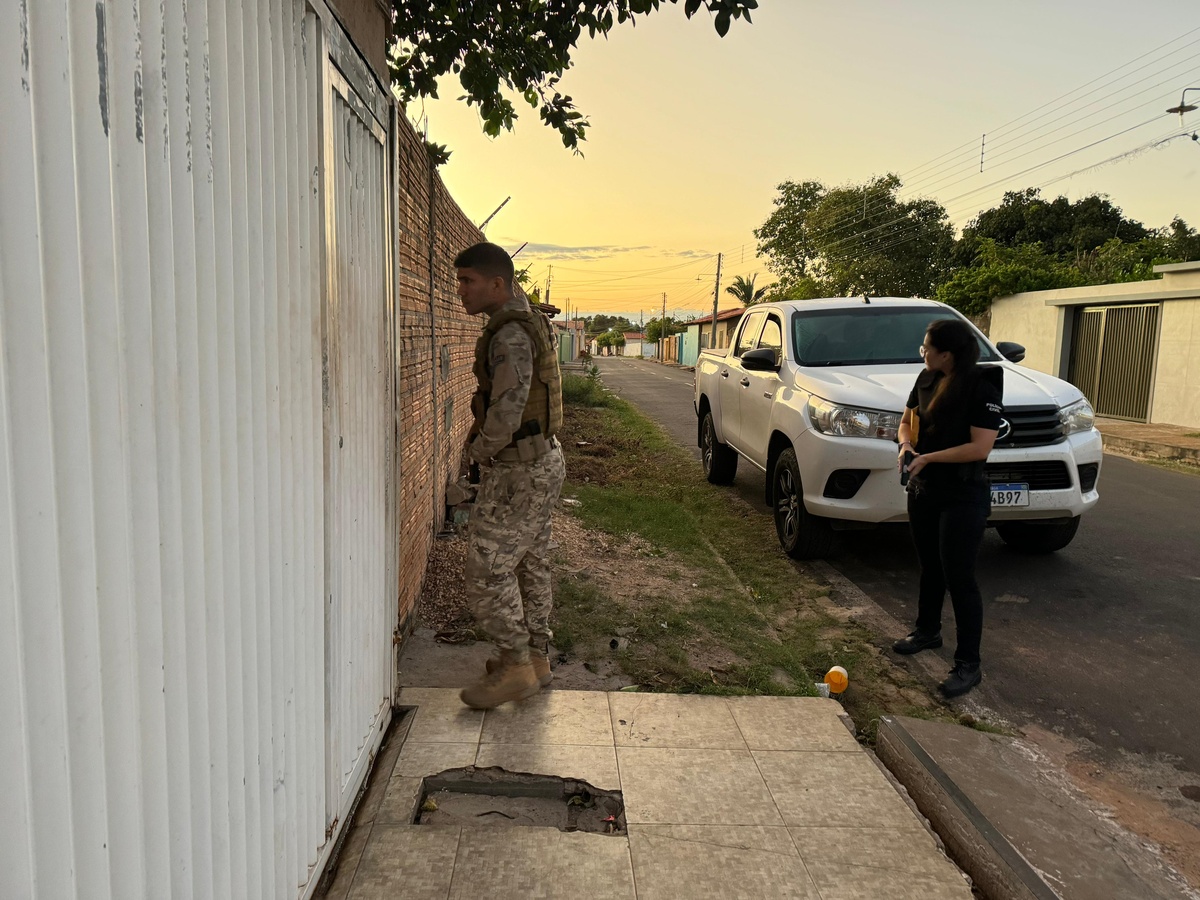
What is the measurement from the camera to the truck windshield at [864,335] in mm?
6609

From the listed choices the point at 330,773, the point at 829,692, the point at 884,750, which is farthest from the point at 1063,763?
the point at 330,773

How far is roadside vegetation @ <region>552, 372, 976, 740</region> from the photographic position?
4102mm

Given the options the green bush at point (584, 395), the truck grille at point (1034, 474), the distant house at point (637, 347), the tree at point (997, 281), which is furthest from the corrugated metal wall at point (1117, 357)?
the distant house at point (637, 347)

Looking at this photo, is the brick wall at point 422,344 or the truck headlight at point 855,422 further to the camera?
the truck headlight at point 855,422

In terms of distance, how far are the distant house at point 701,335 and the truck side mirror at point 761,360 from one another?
173 feet

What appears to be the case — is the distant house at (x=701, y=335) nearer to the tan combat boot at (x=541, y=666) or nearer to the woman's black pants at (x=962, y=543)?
the woman's black pants at (x=962, y=543)

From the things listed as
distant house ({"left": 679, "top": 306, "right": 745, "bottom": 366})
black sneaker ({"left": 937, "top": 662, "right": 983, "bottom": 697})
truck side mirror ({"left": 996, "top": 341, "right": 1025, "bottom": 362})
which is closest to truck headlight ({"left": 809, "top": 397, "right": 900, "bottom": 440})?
truck side mirror ({"left": 996, "top": 341, "right": 1025, "bottom": 362})

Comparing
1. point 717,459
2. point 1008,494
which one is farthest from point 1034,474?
point 717,459

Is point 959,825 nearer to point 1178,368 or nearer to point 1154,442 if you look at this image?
point 1154,442

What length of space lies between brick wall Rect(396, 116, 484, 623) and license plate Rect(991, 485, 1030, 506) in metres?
3.68

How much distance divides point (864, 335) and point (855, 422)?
60.4 inches

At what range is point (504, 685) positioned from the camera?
3590 millimetres

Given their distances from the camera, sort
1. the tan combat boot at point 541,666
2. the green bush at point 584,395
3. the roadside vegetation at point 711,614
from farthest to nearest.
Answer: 1. the green bush at point 584,395
2. the roadside vegetation at point 711,614
3. the tan combat boot at point 541,666

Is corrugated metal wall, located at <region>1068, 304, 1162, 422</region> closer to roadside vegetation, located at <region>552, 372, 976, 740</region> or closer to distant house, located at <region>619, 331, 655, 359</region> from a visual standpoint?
roadside vegetation, located at <region>552, 372, 976, 740</region>
